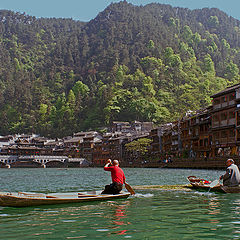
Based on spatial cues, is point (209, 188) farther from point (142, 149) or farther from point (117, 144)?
point (117, 144)

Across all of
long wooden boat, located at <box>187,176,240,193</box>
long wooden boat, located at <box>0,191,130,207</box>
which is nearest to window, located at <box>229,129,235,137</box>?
long wooden boat, located at <box>187,176,240,193</box>

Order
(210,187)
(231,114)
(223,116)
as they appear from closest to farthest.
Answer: (210,187) → (231,114) → (223,116)

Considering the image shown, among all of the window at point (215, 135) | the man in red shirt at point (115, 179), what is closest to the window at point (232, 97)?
the window at point (215, 135)

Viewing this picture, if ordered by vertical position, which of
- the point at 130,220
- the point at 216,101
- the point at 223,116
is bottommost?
the point at 130,220

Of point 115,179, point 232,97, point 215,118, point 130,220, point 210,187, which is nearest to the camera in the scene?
point 130,220

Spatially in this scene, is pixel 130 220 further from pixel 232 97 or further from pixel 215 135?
pixel 215 135

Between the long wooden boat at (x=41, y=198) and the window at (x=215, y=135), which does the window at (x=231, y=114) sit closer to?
the window at (x=215, y=135)

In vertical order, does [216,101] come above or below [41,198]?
above

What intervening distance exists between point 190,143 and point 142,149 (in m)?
27.1

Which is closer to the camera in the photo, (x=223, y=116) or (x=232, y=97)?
(x=232, y=97)

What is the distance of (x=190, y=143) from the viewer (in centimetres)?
9669

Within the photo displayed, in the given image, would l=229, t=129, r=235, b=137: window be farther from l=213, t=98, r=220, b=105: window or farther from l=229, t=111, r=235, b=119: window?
l=213, t=98, r=220, b=105: window

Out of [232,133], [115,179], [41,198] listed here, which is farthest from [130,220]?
[232,133]

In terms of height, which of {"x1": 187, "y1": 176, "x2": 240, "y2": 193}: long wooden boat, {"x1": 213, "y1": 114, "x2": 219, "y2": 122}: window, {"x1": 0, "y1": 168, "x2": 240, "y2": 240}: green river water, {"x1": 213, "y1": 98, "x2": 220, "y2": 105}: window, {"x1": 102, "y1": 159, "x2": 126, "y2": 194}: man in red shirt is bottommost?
{"x1": 0, "y1": 168, "x2": 240, "y2": 240}: green river water
